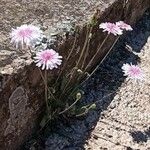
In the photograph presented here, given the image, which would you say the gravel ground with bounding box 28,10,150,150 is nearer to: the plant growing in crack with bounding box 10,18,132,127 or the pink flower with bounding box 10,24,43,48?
the plant growing in crack with bounding box 10,18,132,127

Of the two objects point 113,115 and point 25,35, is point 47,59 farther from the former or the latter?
point 113,115

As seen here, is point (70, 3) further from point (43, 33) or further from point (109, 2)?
point (43, 33)

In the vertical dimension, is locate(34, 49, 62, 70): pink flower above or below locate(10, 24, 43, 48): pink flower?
below

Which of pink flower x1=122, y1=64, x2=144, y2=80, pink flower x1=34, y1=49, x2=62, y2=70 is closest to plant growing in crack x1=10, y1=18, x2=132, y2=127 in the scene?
pink flower x1=34, y1=49, x2=62, y2=70

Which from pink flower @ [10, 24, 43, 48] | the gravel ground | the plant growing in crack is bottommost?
the gravel ground

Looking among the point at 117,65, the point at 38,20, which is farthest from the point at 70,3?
the point at 117,65

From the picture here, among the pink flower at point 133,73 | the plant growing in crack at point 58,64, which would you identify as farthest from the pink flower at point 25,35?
the pink flower at point 133,73
